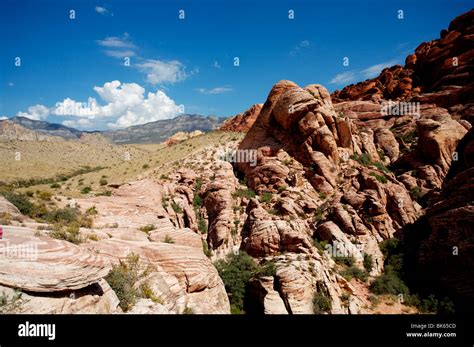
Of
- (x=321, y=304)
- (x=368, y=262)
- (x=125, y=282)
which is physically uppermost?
(x=125, y=282)

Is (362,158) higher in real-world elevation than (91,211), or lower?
higher

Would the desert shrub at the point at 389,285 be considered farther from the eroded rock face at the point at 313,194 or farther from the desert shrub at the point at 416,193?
the desert shrub at the point at 416,193

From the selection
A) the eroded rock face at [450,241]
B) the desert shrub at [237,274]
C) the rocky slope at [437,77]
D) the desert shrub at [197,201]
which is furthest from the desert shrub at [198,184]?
the rocky slope at [437,77]

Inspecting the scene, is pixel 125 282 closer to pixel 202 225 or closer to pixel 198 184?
pixel 202 225

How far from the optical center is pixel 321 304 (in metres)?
15.0

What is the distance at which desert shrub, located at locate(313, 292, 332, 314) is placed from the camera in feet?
48.5

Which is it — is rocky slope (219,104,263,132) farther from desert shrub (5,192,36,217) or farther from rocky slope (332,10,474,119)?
desert shrub (5,192,36,217)

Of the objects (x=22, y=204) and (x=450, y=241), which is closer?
(x=22, y=204)

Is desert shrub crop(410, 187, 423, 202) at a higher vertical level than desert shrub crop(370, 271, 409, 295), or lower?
higher

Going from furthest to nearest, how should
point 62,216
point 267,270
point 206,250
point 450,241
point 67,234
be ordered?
point 206,250, point 450,241, point 267,270, point 62,216, point 67,234

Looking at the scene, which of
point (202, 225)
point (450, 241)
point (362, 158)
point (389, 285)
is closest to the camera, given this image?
point (450, 241)

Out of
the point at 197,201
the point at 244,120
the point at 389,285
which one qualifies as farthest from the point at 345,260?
the point at 244,120

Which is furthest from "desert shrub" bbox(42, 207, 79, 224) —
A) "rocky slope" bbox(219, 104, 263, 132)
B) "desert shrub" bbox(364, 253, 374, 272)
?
"rocky slope" bbox(219, 104, 263, 132)
